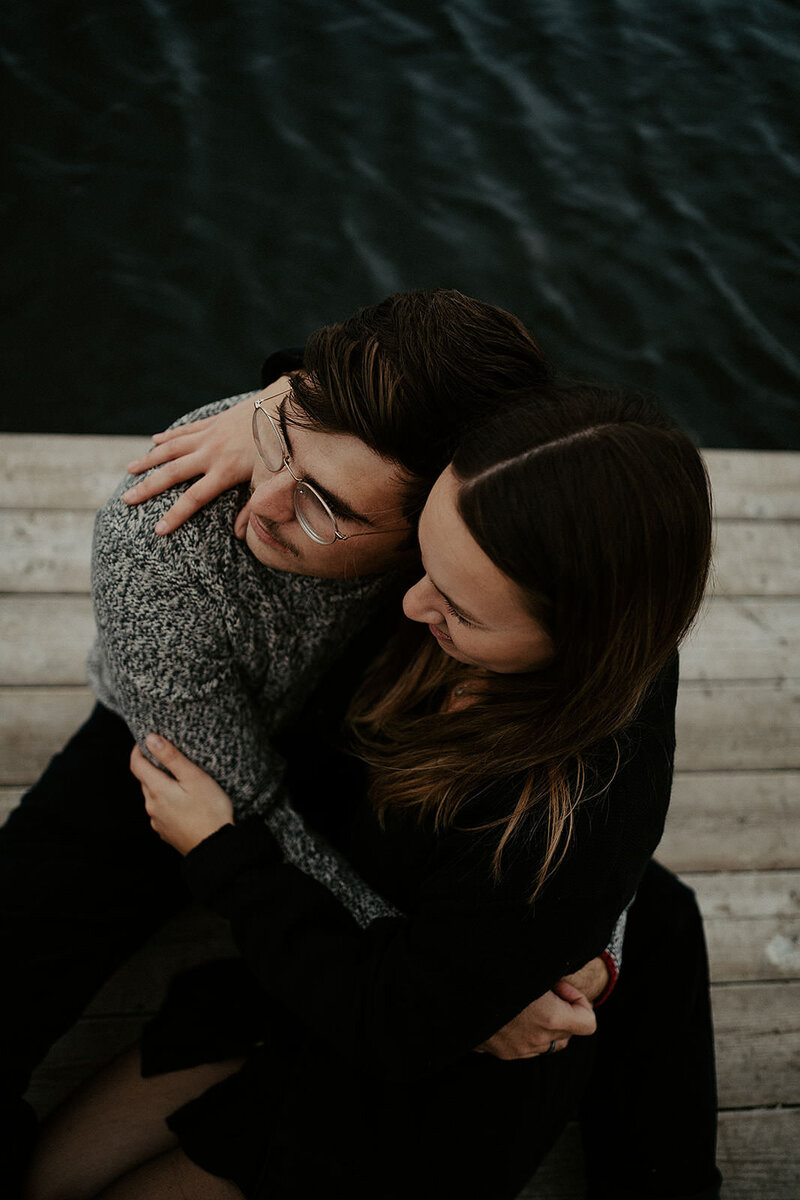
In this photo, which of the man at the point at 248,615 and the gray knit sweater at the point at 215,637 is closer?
the man at the point at 248,615

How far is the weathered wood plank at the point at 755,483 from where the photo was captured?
8.34 ft

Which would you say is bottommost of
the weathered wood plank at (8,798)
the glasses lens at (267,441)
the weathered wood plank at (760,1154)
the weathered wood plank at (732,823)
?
the weathered wood plank at (760,1154)

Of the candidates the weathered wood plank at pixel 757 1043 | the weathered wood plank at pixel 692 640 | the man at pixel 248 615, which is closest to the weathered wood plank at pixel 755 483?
the weathered wood plank at pixel 692 640

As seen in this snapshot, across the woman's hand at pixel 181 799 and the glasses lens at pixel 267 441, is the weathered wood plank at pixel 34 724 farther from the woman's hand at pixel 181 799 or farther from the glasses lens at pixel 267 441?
the glasses lens at pixel 267 441

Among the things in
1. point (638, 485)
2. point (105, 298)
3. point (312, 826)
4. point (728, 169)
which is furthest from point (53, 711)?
point (728, 169)

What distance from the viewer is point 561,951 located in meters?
1.08

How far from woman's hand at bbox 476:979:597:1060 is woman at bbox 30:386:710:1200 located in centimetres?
6

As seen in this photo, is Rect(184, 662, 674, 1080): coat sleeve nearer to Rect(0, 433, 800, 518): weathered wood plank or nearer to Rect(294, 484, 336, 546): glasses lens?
Rect(294, 484, 336, 546): glasses lens

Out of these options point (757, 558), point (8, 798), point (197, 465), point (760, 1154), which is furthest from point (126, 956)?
point (757, 558)

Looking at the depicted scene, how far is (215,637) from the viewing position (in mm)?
1317

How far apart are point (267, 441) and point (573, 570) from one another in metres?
0.48

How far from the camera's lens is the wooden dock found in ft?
5.36

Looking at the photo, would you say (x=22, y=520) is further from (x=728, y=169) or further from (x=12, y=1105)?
(x=728, y=169)

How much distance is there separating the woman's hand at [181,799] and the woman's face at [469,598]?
45cm
